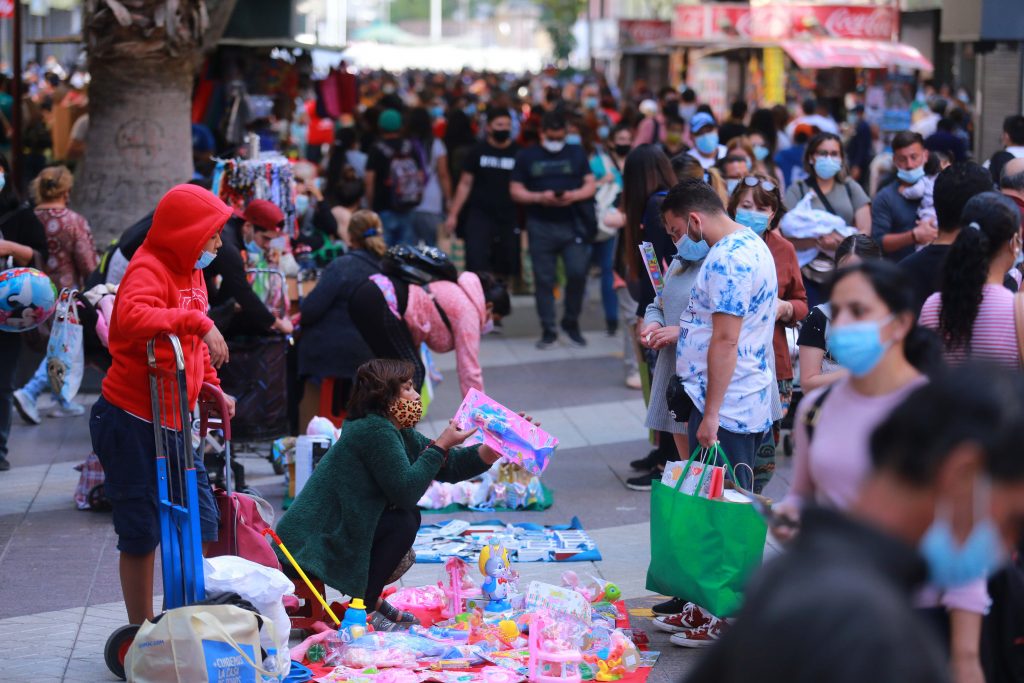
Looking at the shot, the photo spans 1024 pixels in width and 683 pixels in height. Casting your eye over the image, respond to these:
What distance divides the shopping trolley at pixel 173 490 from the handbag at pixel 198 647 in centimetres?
22

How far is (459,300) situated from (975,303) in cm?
314

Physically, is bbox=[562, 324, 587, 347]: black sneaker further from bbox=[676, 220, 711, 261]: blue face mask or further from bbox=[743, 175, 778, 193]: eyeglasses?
bbox=[676, 220, 711, 261]: blue face mask

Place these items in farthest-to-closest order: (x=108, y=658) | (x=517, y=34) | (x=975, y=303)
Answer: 1. (x=517, y=34)
2. (x=108, y=658)
3. (x=975, y=303)

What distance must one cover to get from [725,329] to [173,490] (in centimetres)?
211

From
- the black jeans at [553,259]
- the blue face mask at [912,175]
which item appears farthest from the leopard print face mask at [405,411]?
the black jeans at [553,259]

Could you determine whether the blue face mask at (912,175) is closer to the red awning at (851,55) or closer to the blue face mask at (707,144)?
the blue face mask at (707,144)

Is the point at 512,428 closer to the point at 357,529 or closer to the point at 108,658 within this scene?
the point at 357,529

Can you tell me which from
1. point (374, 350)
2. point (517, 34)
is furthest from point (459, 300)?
point (517, 34)

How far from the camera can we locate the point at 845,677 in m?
1.89

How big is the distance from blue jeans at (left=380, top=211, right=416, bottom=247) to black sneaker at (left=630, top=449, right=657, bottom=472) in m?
5.39

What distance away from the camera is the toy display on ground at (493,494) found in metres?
7.81

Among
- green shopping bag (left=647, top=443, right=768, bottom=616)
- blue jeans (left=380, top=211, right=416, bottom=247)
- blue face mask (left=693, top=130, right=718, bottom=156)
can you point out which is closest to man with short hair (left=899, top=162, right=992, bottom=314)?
green shopping bag (left=647, top=443, right=768, bottom=616)

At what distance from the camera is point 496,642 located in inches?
222

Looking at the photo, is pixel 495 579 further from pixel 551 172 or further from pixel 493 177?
pixel 493 177
